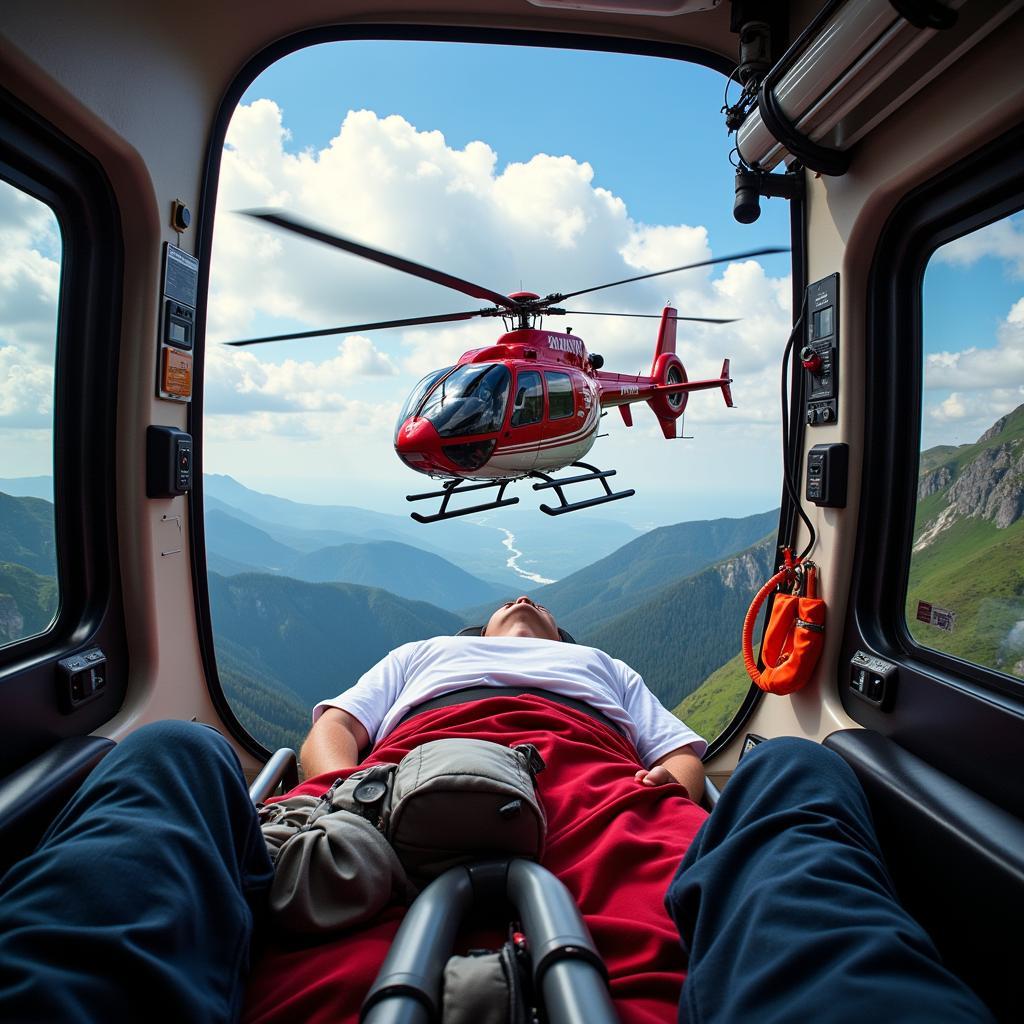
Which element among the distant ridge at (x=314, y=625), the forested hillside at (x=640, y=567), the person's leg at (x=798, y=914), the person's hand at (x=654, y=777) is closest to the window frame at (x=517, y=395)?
the distant ridge at (x=314, y=625)

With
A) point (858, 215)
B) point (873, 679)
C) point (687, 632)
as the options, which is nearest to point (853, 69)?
point (858, 215)

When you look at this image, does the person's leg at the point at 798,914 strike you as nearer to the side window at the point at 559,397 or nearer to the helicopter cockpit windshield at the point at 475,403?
the helicopter cockpit windshield at the point at 475,403

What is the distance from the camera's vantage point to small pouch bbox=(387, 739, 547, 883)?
1048mm

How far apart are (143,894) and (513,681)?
97 cm

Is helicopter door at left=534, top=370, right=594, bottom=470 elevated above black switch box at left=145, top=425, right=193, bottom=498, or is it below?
above

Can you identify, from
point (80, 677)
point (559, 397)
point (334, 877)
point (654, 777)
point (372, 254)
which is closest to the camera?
point (334, 877)

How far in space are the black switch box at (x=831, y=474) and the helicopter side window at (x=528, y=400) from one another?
5.65ft

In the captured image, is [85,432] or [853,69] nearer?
[853,69]

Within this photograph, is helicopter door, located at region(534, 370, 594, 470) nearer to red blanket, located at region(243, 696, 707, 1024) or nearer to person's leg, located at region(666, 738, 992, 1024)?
red blanket, located at region(243, 696, 707, 1024)

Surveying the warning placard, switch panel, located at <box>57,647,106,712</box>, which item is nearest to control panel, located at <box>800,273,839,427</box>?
the warning placard

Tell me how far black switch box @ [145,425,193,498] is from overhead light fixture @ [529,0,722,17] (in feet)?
6.15

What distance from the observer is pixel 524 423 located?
142 inches

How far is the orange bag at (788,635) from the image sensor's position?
7.07 feet

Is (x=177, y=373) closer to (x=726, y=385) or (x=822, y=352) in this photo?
(x=822, y=352)
